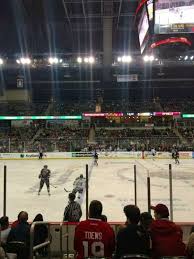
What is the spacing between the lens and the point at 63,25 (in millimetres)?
31156

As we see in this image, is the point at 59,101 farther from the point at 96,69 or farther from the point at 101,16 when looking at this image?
the point at 101,16

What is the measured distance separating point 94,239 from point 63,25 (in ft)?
97.7

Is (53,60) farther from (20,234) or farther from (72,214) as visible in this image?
(20,234)

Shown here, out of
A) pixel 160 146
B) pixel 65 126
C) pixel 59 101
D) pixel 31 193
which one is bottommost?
pixel 31 193

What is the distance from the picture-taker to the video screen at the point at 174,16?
478 inches

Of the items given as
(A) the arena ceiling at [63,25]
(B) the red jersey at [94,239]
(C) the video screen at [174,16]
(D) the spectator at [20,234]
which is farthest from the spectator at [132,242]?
(A) the arena ceiling at [63,25]

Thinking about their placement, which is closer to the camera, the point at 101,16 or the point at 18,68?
the point at 101,16

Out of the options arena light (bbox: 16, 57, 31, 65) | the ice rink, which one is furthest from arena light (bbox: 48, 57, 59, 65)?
the ice rink

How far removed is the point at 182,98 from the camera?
42938 mm

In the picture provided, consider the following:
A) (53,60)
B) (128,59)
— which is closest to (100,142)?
(128,59)

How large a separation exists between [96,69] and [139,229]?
35700 mm

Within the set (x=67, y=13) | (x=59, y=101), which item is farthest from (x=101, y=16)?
(x=59, y=101)

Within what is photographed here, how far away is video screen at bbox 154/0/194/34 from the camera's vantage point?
478 inches

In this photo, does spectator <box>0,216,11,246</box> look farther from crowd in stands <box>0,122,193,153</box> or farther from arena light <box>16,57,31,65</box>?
arena light <box>16,57,31,65</box>
